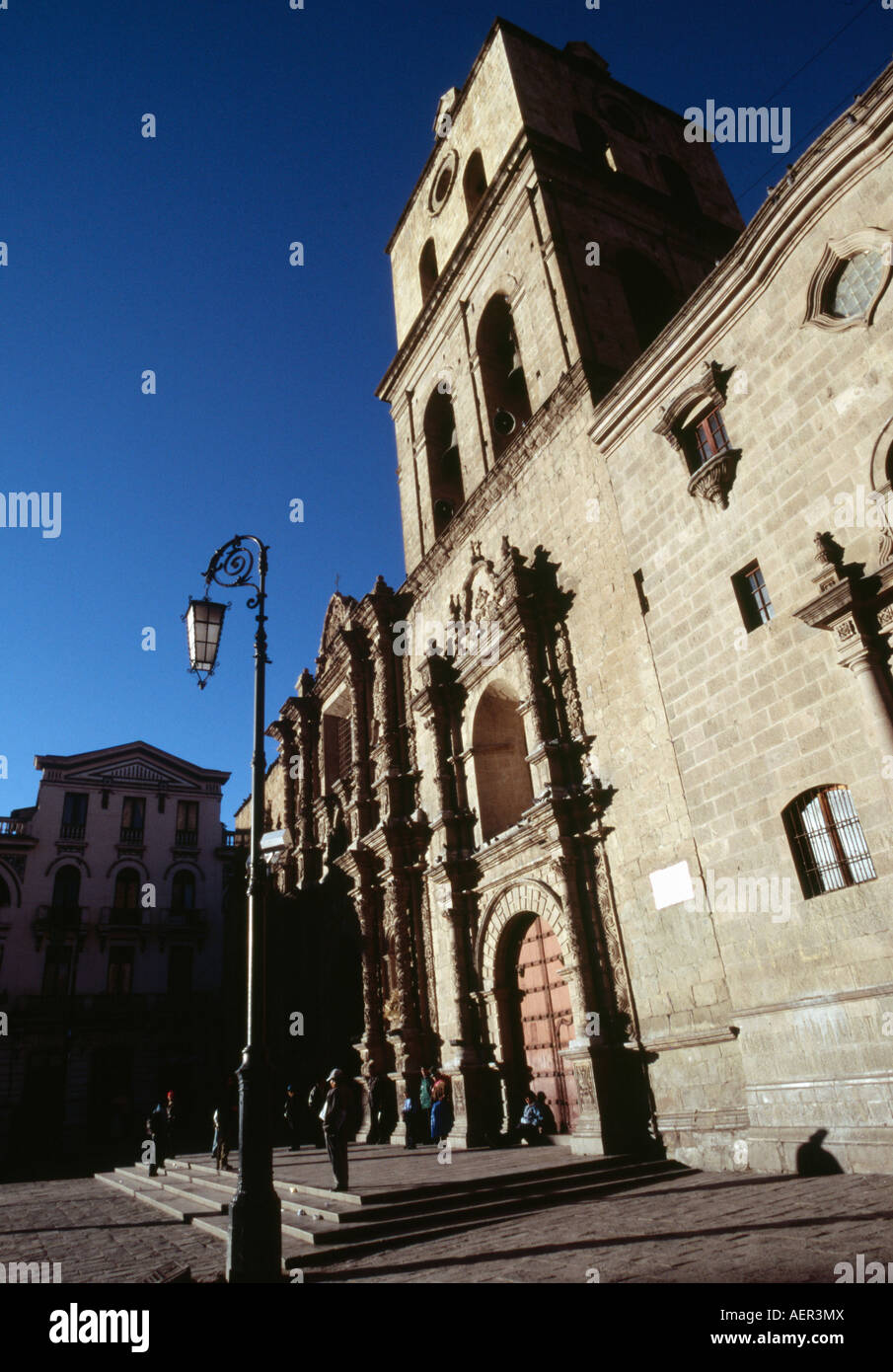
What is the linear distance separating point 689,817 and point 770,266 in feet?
24.2

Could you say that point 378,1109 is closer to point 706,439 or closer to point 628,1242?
point 628,1242

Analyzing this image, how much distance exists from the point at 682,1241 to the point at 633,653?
775cm

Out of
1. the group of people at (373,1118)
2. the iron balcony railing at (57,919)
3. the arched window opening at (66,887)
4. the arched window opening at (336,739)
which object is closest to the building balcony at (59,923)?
the iron balcony railing at (57,919)

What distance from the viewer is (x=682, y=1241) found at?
236 inches

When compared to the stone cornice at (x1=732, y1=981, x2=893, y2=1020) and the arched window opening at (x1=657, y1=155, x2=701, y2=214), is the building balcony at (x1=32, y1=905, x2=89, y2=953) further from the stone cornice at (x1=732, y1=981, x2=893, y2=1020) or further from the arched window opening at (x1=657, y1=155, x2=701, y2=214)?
the arched window opening at (x1=657, y1=155, x2=701, y2=214)

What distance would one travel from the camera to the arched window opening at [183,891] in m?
31.7

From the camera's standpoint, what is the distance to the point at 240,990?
97.7ft

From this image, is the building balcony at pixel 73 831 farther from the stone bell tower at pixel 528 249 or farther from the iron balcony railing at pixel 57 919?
the stone bell tower at pixel 528 249

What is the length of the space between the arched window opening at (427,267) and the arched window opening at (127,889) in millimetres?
23922

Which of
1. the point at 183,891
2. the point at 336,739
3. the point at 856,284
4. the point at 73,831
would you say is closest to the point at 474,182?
the point at 856,284

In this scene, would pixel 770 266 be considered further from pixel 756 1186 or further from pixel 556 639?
pixel 756 1186

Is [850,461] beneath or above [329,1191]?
above

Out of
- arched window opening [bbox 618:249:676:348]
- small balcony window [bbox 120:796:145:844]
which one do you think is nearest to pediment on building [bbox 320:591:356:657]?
arched window opening [bbox 618:249:676:348]
